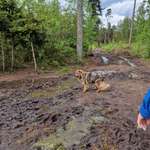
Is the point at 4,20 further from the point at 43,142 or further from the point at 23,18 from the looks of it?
the point at 43,142

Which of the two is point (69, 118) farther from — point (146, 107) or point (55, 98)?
point (146, 107)

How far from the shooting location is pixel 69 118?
250 inches

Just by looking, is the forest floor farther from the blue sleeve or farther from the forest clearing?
the blue sleeve

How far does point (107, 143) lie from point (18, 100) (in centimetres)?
412

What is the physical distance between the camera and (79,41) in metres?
18.6

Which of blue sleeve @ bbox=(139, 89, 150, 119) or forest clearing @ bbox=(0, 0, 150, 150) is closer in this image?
blue sleeve @ bbox=(139, 89, 150, 119)

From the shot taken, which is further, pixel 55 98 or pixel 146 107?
pixel 55 98

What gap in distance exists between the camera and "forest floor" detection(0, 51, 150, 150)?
5.12 m

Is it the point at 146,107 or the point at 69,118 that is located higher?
the point at 146,107

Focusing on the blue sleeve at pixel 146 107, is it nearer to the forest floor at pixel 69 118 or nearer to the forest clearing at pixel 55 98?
the forest clearing at pixel 55 98

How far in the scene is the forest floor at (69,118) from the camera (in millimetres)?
5121

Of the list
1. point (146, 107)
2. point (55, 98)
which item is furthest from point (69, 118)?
point (146, 107)

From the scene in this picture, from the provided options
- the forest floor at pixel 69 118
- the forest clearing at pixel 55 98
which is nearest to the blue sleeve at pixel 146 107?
the forest clearing at pixel 55 98

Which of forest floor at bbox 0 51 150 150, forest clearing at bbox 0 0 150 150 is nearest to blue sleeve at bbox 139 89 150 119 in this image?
forest clearing at bbox 0 0 150 150
